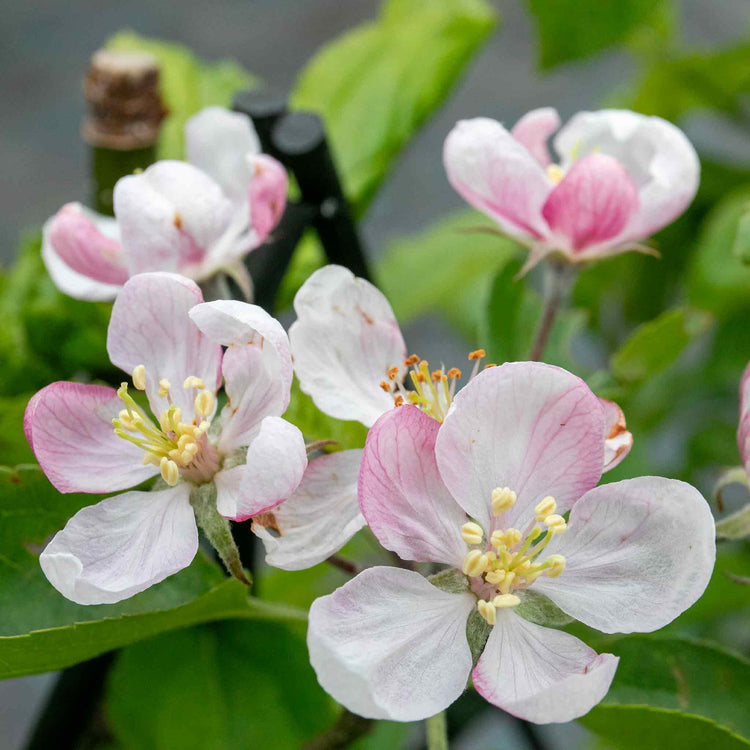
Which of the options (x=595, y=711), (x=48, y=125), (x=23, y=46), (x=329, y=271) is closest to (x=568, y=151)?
(x=329, y=271)

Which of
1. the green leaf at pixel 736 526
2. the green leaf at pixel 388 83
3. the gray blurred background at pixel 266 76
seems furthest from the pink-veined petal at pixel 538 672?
the gray blurred background at pixel 266 76

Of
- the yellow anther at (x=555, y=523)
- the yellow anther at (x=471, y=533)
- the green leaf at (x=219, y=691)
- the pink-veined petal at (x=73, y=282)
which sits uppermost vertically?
the yellow anther at (x=555, y=523)

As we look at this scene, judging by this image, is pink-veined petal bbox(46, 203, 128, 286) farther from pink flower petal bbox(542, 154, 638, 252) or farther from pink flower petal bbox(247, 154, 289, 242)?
pink flower petal bbox(542, 154, 638, 252)

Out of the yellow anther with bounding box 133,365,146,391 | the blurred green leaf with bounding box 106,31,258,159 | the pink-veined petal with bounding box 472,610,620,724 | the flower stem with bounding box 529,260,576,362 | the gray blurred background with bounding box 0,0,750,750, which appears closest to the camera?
the pink-veined petal with bounding box 472,610,620,724

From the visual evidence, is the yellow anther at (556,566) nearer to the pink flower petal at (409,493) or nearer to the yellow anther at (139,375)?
the pink flower petal at (409,493)

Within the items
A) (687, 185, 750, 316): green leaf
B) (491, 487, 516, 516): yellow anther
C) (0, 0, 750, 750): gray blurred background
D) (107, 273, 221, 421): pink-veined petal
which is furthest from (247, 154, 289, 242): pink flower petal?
(0, 0, 750, 750): gray blurred background

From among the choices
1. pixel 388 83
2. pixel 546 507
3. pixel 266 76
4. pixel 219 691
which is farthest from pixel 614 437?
pixel 266 76
